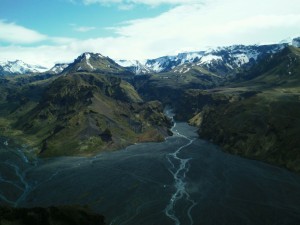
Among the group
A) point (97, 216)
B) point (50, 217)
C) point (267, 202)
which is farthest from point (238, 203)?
point (50, 217)

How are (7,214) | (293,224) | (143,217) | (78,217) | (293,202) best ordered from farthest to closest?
1. (293,202)
2. (143,217)
3. (293,224)
4. (78,217)
5. (7,214)

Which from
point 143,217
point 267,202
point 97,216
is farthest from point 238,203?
point 97,216

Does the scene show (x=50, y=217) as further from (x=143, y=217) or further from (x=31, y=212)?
(x=143, y=217)

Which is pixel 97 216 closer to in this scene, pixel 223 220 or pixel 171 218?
pixel 171 218

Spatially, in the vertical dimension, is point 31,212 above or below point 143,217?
above

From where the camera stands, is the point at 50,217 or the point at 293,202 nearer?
the point at 50,217

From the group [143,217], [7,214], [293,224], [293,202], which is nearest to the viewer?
[7,214]
